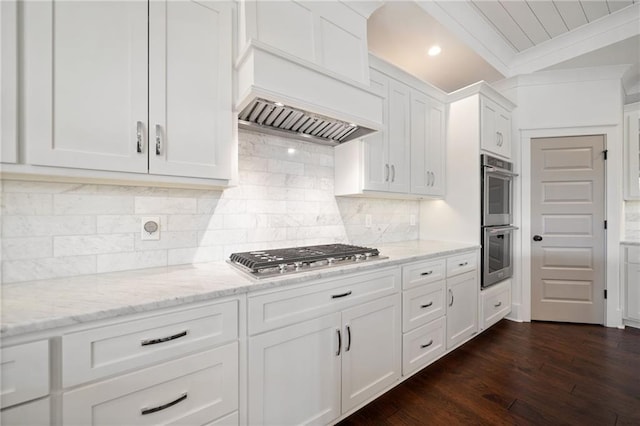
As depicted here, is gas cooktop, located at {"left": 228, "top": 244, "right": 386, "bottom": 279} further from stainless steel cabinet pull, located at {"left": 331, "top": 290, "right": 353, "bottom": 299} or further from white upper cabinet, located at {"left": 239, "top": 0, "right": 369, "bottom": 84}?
white upper cabinet, located at {"left": 239, "top": 0, "right": 369, "bottom": 84}

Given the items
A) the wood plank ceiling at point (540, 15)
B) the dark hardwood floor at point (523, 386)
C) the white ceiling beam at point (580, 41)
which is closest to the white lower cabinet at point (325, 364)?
the dark hardwood floor at point (523, 386)

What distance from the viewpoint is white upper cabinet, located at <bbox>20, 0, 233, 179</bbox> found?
1082 millimetres

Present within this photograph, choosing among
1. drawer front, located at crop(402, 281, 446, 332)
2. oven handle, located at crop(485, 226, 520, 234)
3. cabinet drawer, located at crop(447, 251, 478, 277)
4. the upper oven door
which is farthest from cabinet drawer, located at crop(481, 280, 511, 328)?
drawer front, located at crop(402, 281, 446, 332)

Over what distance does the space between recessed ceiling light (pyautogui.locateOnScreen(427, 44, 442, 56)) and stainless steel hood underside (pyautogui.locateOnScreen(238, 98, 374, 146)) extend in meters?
1.28

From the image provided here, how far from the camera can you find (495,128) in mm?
2990

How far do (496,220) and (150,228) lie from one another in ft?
10.2

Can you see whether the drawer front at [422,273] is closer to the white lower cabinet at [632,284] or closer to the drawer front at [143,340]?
the drawer front at [143,340]

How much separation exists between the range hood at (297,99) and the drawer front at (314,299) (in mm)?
985

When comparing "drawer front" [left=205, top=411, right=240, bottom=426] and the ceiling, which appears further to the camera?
the ceiling

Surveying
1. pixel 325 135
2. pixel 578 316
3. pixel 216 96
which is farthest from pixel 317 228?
pixel 578 316

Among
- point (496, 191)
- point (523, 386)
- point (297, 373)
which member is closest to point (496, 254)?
point (496, 191)

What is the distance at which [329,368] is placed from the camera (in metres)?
1.52

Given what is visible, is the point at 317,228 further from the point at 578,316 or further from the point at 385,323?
the point at 578,316

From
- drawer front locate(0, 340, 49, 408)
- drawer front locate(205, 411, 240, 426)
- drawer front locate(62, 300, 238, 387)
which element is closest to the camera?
drawer front locate(0, 340, 49, 408)
